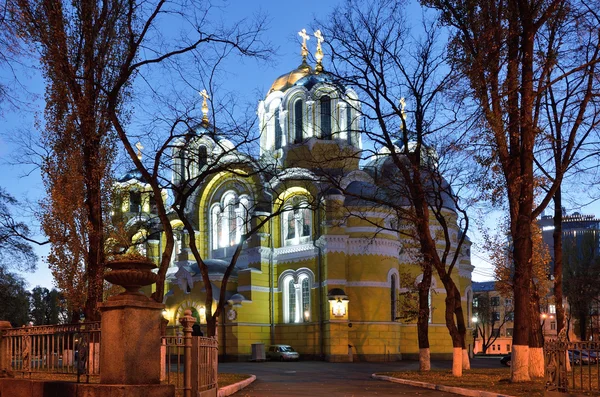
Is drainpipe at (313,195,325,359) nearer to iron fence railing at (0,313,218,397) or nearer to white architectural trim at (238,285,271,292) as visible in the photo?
white architectural trim at (238,285,271,292)

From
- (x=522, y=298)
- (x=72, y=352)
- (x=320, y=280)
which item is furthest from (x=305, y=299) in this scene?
(x=72, y=352)

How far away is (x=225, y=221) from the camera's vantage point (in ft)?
158

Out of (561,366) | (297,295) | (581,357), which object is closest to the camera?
(561,366)

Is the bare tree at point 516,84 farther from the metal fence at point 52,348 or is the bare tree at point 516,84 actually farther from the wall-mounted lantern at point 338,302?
the wall-mounted lantern at point 338,302

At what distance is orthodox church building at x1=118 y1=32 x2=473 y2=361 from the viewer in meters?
41.8

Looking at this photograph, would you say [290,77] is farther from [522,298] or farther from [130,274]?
[130,274]

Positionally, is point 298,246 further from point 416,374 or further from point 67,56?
point 67,56

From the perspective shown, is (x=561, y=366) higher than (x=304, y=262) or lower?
lower

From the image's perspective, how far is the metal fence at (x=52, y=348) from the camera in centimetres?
1211

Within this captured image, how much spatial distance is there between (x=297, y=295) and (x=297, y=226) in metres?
3.96

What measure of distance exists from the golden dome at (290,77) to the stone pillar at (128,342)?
3834 cm

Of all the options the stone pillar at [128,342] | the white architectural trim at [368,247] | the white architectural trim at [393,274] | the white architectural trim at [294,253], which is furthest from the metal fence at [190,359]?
the white architectural trim at [393,274]

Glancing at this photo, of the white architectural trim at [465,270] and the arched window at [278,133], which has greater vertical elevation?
the arched window at [278,133]

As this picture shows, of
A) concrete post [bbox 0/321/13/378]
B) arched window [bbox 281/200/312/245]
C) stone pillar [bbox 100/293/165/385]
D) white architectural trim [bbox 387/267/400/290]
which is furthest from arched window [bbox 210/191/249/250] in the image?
stone pillar [bbox 100/293/165/385]
